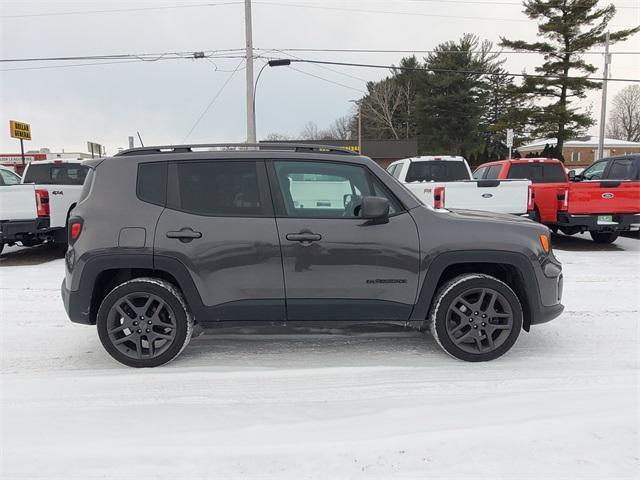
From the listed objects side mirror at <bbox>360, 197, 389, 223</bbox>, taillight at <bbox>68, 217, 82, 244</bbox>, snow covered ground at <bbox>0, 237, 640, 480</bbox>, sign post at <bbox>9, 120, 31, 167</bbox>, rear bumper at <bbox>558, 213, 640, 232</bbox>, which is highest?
sign post at <bbox>9, 120, 31, 167</bbox>

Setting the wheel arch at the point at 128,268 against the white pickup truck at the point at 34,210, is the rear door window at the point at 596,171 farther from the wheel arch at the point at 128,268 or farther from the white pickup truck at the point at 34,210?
the white pickup truck at the point at 34,210

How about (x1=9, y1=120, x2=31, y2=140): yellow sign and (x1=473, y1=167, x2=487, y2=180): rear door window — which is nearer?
(x1=473, y1=167, x2=487, y2=180): rear door window

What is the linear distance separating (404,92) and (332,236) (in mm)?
59004

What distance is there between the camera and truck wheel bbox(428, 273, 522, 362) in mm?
3846

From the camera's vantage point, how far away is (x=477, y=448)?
107 inches

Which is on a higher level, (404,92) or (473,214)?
(404,92)

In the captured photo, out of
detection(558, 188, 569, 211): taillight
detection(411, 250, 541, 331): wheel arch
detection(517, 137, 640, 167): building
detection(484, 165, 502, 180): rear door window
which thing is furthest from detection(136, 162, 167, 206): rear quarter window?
detection(517, 137, 640, 167): building

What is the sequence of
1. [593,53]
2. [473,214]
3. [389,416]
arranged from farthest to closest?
[593,53], [473,214], [389,416]

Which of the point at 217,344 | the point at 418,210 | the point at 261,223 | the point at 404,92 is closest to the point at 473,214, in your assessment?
the point at 418,210

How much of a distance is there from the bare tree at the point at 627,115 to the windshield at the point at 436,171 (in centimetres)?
8752

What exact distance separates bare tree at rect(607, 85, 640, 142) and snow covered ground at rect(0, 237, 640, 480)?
310ft

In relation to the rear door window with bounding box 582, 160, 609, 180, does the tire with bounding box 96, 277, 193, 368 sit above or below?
below

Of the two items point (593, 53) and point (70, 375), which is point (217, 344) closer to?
point (70, 375)

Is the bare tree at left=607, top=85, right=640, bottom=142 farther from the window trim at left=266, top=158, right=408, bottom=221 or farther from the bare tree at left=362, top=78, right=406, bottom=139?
the window trim at left=266, top=158, right=408, bottom=221
